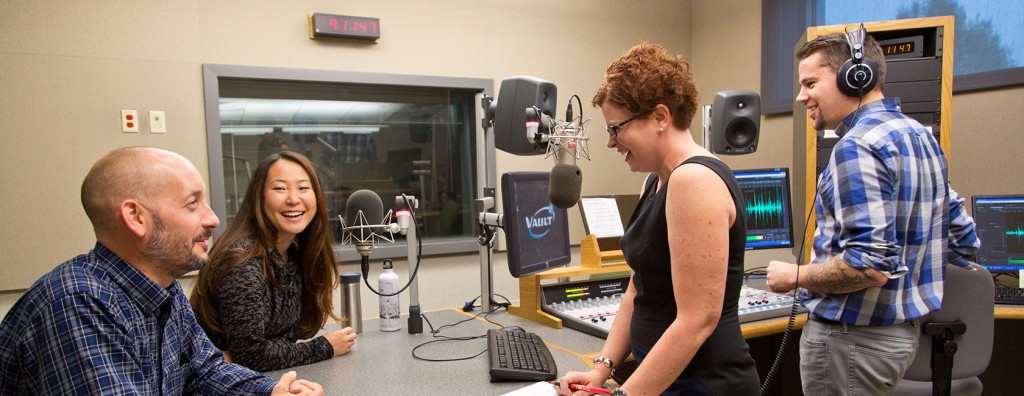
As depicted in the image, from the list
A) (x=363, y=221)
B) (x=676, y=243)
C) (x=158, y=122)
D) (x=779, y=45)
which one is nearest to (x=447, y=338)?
(x=363, y=221)

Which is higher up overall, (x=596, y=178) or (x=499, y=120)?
(x=499, y=120)

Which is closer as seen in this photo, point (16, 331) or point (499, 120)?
point (16, 331)

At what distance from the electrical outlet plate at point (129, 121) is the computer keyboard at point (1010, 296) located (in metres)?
3.74

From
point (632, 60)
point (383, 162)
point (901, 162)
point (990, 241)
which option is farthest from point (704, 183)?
point (383, 162)

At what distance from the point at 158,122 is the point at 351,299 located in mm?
1647

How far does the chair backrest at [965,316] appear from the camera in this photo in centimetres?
175

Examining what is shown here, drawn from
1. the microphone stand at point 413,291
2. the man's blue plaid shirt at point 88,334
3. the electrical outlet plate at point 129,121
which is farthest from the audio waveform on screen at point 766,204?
the electrical outlet plate at point 129,121

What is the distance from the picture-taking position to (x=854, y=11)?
3.20 metres

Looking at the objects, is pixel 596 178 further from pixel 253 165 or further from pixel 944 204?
pixel 944 204

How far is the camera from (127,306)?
111 centimetres

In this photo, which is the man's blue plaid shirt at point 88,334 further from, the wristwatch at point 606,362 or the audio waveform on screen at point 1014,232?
the audio waveform on screen at point 1014,232

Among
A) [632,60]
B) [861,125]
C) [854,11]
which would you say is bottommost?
[861,125]

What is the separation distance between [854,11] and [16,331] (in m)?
3.64

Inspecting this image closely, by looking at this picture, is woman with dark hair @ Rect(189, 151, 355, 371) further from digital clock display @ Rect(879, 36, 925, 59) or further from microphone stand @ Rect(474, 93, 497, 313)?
digital clock display @ Rect(879, 36, 925, 59)
